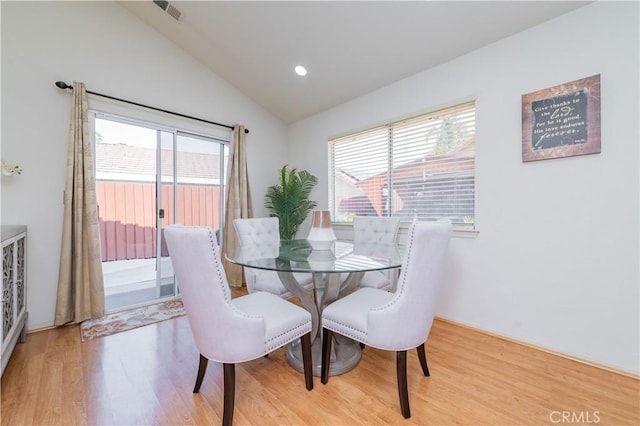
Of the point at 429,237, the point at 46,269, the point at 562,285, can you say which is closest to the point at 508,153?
the point at 562,285

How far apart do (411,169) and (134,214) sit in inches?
122

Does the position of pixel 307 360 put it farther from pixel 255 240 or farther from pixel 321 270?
pixel 255 240

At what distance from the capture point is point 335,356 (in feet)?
6.11

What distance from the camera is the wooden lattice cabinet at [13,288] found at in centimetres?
165

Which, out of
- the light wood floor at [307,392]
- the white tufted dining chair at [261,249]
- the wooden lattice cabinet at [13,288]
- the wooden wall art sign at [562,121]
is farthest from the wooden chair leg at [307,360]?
the wooden wall art sign at [562,121]

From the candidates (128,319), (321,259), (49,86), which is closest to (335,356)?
(321,259)

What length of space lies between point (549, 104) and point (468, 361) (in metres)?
1.93

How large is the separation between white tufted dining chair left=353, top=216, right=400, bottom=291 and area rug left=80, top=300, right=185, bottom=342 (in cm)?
200

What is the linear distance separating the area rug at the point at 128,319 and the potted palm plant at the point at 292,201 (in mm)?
1603

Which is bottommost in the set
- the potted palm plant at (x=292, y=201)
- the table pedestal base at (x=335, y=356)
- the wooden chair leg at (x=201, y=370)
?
the table pedestal base at (x=335, y=356)

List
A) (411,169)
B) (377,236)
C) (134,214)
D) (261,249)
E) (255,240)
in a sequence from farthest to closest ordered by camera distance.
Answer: (134,214) → (411,169) → (377,236) → (255,240) → (261,249)

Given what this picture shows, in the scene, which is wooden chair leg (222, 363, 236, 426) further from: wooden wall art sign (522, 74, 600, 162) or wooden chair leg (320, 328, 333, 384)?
wooden wall art sign (522, 74, 600, 162)

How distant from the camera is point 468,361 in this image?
74.2 inches

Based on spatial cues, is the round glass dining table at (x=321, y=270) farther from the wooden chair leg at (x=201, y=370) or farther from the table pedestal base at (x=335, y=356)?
the wooden chair leg at (x=201, y=370)
